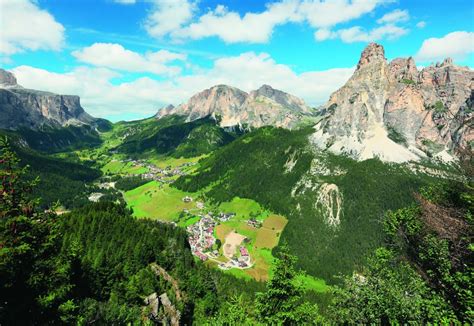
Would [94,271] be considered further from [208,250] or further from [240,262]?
[208,250]

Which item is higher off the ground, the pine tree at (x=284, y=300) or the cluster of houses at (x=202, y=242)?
the pine tree at (x=284, y=300)

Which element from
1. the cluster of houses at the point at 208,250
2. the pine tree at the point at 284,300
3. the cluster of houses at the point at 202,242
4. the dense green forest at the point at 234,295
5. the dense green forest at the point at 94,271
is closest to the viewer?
the dense green forest at the point at 94,271

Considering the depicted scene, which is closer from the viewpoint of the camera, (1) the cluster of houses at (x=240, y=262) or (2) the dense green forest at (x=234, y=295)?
(2) the dense green forest at (x=234, y=295)

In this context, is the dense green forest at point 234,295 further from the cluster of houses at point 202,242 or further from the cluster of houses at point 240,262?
the cluster of houses at point 202,242

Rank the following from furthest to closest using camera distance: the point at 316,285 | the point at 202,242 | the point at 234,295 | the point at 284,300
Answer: the point at 202,242, the point at 316,285, the point at 234,295, the point at 284,300

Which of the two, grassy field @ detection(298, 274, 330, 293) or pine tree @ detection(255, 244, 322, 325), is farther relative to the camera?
grassy field @ detection(298, 274, 330, 293)

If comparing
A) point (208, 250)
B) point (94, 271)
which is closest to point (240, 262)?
point (208, 250)

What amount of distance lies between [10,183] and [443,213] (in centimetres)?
4435

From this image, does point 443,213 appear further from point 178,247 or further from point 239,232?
point 239,232

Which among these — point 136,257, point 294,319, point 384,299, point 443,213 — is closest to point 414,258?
point 443,213

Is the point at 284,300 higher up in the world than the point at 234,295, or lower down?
higher up

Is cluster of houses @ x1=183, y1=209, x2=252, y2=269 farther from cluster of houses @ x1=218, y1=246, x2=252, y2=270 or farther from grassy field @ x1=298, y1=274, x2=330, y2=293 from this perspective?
grassy field @ x1=298, y1=274, x2=330, y2=293

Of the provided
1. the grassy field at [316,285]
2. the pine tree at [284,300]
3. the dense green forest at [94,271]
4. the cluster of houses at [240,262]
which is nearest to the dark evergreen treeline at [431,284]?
the pine tree at [284,300]

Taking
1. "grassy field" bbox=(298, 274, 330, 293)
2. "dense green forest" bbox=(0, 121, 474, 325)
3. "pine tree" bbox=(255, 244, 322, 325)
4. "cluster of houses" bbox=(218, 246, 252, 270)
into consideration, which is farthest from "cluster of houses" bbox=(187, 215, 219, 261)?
"pine tree" bbox=(255, 244, 322, 325)
